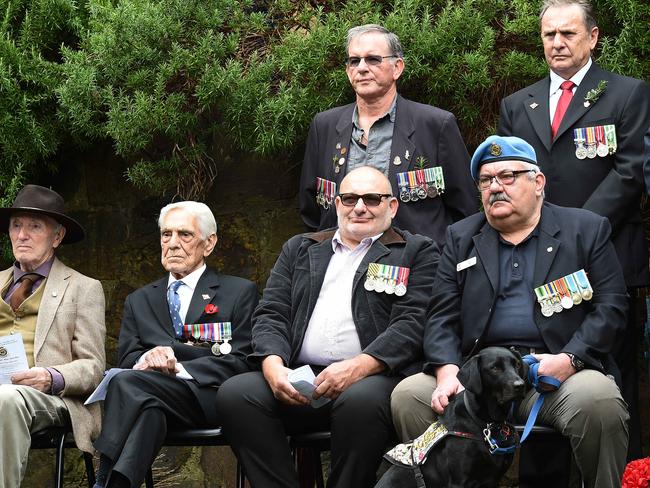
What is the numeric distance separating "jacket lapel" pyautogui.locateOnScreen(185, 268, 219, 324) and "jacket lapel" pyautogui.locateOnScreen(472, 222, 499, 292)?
1.43 metres

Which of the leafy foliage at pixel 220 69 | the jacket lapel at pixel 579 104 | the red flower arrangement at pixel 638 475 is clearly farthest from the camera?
the leafy foliage at pixel 220 69

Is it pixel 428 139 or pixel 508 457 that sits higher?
pixel 428 139

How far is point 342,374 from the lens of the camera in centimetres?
487

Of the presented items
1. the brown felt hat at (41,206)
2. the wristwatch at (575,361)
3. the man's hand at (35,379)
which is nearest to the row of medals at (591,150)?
the wristwatch at (575,361)

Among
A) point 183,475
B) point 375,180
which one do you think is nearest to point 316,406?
point 375,180

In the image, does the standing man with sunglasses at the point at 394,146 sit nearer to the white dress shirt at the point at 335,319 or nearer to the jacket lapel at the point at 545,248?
the white dress shirt at the point at 335,319

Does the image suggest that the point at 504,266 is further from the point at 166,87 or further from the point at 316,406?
the point at 166,87

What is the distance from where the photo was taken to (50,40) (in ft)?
23.0

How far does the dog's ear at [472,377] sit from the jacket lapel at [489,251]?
611 mm

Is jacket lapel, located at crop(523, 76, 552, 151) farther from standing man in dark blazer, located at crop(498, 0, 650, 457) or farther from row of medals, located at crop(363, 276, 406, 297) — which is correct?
row of medals, located at crop(363, 276, 406, 297)

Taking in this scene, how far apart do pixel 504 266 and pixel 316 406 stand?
1.03 metres

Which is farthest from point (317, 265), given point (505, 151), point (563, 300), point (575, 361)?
point (575, 361)

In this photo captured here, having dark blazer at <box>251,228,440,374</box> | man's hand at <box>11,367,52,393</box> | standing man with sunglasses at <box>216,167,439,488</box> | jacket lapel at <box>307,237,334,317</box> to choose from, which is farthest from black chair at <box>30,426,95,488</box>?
jacket lapel at <box>307,237,334,317</box>

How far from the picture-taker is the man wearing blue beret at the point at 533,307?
4.48 m
